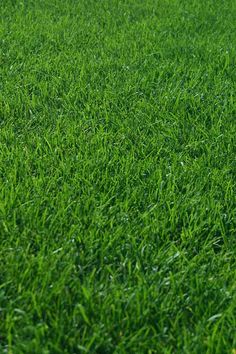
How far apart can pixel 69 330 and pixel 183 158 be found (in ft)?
4.61

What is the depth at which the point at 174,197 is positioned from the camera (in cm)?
287

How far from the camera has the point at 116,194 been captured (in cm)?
288

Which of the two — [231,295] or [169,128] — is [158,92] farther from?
[231,295]

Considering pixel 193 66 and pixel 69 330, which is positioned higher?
pixel 69 330

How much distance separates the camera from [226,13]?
21.7 ft

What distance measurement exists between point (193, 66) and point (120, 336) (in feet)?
9.96

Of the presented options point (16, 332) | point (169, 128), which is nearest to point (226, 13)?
point (169, 128)

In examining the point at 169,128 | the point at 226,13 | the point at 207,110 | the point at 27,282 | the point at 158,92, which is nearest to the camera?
the point at 27,282

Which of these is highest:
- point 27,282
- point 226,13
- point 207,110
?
point 27,282

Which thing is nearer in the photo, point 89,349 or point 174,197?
point 89,349

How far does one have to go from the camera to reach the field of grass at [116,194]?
2.14 metres

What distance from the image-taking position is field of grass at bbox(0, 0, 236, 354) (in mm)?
2139

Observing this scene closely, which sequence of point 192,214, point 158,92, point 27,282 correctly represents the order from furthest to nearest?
point 158,92 < point 192,214 < point 27,282

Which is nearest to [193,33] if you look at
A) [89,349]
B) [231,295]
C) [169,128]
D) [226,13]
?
[226,13]
